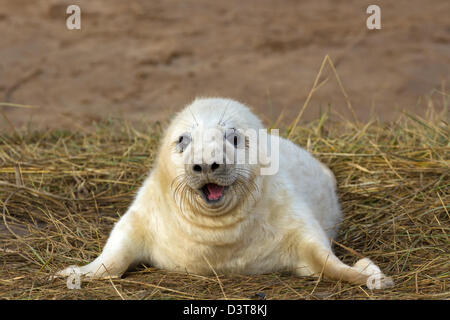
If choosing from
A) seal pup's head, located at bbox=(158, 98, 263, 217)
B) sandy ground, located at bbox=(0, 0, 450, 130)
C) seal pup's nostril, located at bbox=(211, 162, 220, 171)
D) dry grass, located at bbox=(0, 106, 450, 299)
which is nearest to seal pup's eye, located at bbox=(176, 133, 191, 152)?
seal pup's head, located at bbox=(158, 98, 263, 217)

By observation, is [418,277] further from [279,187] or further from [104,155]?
[104,155]

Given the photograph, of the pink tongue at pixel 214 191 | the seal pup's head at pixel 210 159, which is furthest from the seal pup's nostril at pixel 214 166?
the pink tongue at pixel 214 191

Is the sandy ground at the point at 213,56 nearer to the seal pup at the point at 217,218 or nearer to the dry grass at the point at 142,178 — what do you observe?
the dry grass at the point at 142,178

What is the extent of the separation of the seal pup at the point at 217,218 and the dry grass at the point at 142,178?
0.09 m

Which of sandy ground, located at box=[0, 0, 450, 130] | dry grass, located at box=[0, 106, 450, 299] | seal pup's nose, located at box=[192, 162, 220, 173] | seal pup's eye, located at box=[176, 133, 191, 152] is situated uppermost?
sandy ground, located at box=[0, 0, 450, 130]

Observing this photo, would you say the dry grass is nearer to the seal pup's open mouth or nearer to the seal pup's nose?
the seal pup's open mouth

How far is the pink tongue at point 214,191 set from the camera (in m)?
3.57

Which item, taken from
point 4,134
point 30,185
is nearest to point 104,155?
point 30,185

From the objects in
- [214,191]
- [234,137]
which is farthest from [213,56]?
[214,191]

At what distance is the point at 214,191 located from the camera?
11.7 ft

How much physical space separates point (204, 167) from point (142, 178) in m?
1.84

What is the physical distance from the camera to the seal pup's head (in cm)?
347

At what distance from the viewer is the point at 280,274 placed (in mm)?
3891

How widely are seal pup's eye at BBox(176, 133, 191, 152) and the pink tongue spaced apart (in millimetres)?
251
